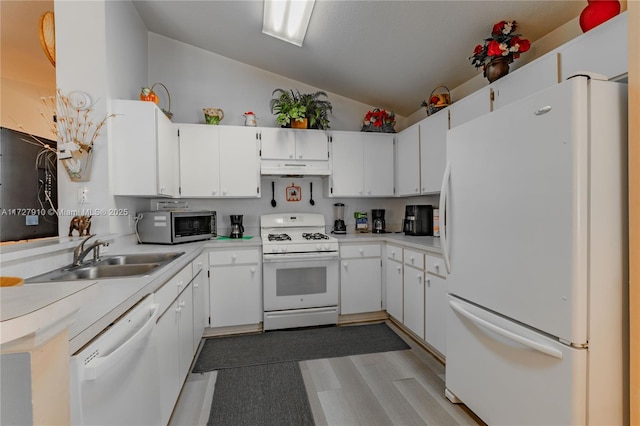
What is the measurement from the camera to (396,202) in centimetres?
369

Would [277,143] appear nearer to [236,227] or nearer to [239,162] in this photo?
[239,162]

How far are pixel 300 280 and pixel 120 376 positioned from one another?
1.93 m

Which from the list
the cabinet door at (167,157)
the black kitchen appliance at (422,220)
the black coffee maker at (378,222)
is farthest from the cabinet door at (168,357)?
the black coffee maker at (378,222)

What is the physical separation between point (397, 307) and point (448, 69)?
7.38 ft

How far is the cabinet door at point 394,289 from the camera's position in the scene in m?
2.71

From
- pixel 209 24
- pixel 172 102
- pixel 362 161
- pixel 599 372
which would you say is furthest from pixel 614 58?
pixel 172 102

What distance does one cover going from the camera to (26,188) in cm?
188

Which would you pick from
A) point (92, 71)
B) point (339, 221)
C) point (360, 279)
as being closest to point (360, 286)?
point (360, 279)

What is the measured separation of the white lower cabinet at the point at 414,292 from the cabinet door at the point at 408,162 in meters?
0.77

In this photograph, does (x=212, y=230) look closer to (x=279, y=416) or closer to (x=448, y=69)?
(x=279, y=416)

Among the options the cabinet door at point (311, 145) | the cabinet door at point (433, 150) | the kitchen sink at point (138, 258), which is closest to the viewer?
the kitchen sink at point (138, 258)

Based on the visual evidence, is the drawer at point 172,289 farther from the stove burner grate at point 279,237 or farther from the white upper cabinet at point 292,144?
the white upper cabinet at point 292,144

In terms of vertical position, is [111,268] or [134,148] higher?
[134,148]

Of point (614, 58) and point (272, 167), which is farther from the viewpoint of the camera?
point (272, 167)
